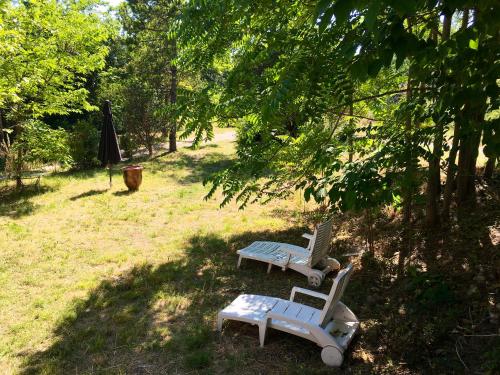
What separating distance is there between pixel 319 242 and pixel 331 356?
2.12 metres

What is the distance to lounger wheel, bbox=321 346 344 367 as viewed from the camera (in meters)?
3.61

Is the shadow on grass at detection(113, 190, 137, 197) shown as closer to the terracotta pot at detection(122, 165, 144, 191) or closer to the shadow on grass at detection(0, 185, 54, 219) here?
the terracotta pot at detection(122, 165, 144, 191)

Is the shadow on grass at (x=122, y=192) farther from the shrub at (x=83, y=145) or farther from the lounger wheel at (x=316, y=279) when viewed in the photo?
the lounger wheel at (x=316, y=279)

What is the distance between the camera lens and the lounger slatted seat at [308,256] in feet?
18.1

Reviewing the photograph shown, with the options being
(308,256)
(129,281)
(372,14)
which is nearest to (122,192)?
(129,281)

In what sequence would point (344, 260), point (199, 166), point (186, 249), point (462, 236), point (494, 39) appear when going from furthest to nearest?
point (199, 166)
point (186, 249)
point (344, 260)
point (462, 236)
point (494, 39)

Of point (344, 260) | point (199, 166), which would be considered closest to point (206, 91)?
point (344, 260)

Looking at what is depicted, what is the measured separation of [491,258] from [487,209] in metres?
1.34

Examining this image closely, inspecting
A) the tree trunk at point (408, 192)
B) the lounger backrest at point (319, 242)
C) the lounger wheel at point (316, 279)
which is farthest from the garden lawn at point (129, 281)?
the tree trunk at point (408, 192)

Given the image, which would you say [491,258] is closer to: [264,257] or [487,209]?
[487,209]

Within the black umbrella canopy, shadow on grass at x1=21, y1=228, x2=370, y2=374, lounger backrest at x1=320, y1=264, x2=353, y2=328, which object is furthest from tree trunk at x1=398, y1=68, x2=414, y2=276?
the black umbrella canopy

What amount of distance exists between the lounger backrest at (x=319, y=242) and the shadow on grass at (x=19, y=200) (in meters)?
6.99

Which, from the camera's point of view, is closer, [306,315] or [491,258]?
[306,315]

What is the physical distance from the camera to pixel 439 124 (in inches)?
116
